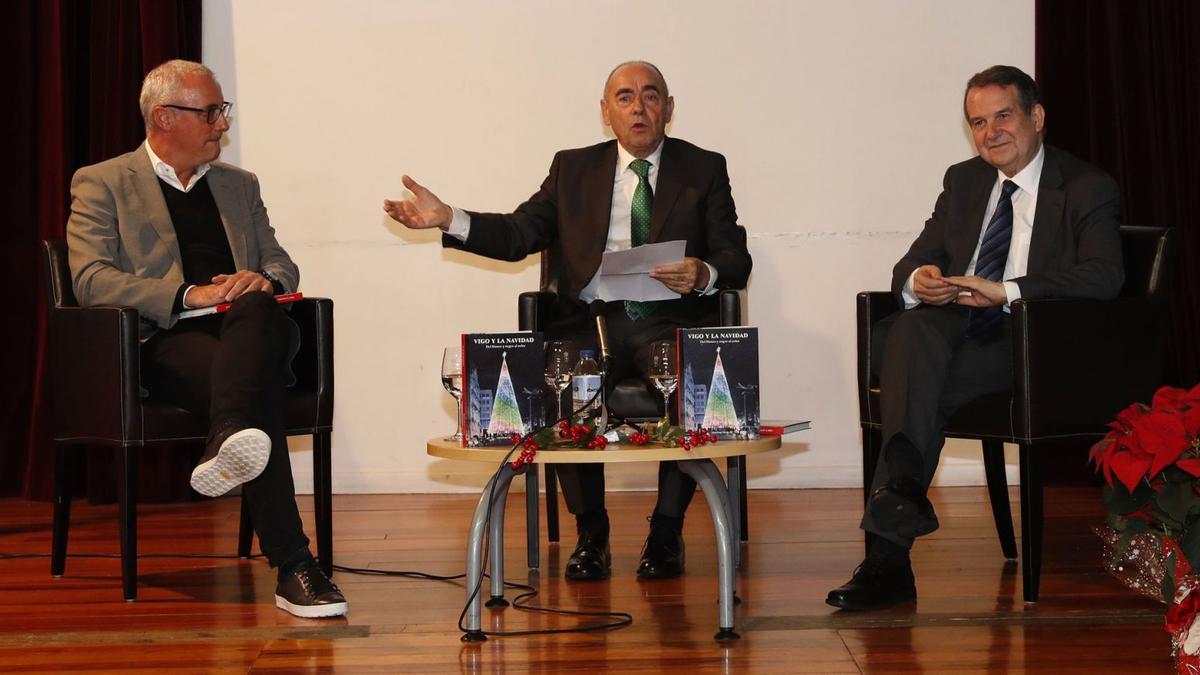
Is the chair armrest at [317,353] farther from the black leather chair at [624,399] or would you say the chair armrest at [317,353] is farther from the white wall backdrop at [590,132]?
the white wall backdrop at [590,132]

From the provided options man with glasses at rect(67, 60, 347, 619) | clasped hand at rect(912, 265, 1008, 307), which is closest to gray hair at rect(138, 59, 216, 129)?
man with glasses at rect(67, 60, 347, 619)

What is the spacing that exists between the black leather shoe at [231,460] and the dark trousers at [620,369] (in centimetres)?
92

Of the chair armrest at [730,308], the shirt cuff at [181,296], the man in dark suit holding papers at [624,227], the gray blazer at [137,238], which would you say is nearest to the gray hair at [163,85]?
the gray blazer at [137,238]

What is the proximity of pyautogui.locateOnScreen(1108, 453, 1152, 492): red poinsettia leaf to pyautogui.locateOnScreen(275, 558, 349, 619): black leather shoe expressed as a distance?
1668 millimetres

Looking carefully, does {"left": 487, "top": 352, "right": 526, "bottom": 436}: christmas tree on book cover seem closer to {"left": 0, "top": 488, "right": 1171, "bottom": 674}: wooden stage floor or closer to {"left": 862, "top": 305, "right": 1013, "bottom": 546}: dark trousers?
{"left": 0, "top": 488, "right": 1171, "bottom": 674}: wooden stage floor

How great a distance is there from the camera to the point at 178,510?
4.72 metres

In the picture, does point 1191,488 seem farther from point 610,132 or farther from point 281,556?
point 610,132

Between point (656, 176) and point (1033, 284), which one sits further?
point (656, 176)

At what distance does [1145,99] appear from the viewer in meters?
4.81

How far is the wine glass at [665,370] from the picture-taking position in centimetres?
283

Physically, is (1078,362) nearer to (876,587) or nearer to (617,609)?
(876,587)

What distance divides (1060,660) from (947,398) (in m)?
0.82

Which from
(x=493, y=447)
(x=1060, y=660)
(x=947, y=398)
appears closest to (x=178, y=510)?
(x=493, y=447)

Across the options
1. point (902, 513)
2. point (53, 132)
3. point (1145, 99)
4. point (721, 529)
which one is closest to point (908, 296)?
point (902, 513)
